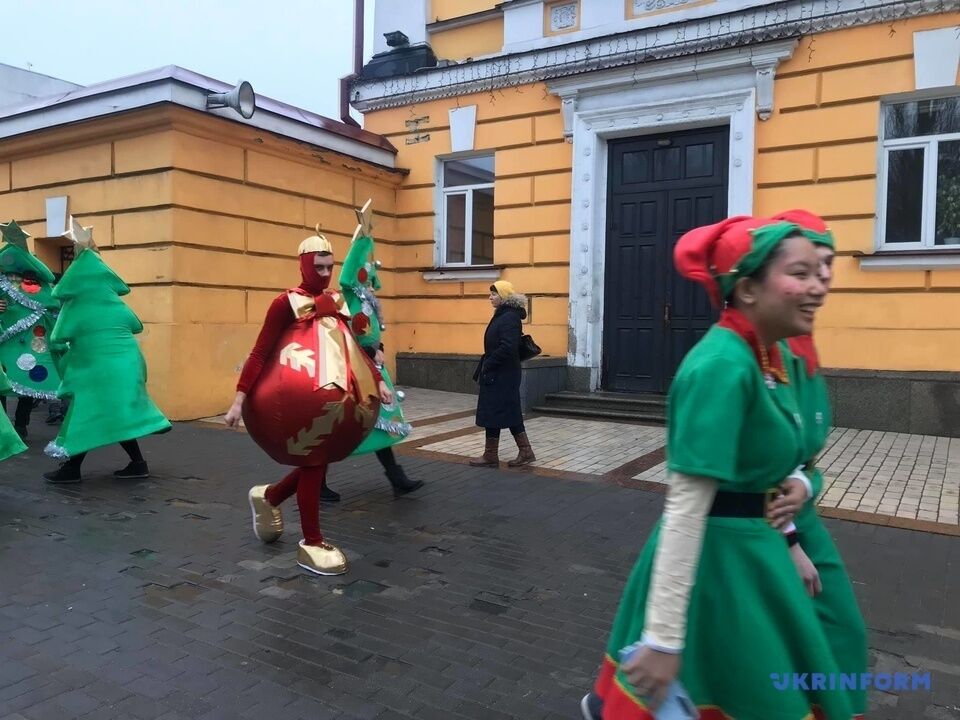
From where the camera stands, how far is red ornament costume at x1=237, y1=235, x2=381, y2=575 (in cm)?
417

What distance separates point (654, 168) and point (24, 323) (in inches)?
322

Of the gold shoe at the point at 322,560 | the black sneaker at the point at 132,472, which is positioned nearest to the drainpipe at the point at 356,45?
the black sneaker at the point at 132,472

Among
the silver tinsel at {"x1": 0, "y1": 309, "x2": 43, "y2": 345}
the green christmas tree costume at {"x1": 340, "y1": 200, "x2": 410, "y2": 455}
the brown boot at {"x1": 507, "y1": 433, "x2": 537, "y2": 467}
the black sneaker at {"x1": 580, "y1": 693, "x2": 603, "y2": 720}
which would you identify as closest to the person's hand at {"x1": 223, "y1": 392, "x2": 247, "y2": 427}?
the green christmas tree costume at {"x1": 340, "y1": 200, "x2": 410, "y2": 455}

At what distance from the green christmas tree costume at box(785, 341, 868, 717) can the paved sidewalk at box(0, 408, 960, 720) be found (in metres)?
1.10

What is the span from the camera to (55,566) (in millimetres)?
4398

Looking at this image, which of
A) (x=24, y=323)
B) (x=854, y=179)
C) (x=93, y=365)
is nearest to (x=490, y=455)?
(x=93, y=365)

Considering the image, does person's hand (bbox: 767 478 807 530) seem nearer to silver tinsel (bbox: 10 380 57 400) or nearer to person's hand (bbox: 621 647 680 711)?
person's hand (bbox: 621 647 680 711)

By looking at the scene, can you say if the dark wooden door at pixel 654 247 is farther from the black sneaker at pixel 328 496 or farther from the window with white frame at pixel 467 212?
the black sneaker at pixel 328 496

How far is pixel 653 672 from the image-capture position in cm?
170

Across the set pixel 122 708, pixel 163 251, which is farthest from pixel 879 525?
pixel 163 251

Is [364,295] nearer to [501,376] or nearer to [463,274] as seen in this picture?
[501,376]

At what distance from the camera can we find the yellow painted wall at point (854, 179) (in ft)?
29.0

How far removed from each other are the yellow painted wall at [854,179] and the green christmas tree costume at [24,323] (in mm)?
8799

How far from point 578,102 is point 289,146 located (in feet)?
14.1
